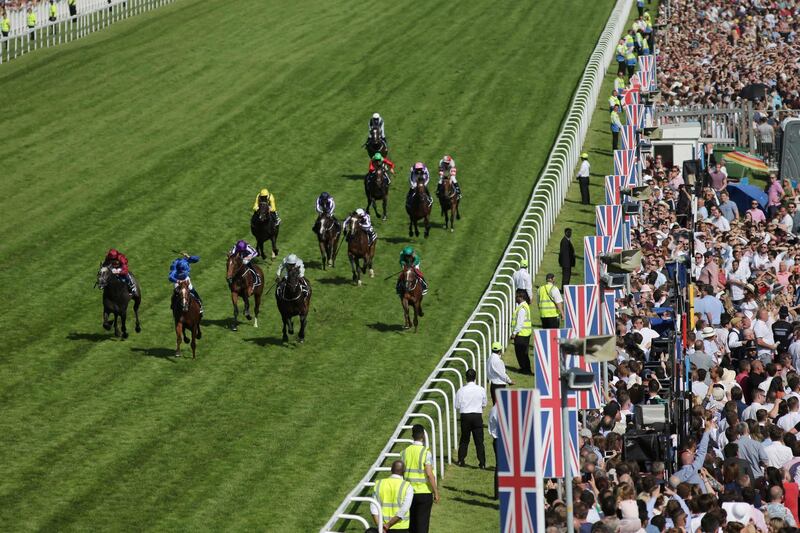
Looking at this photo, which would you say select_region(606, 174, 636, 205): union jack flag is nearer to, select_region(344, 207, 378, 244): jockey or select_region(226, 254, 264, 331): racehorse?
select_region(344, 207, 378, 244): jockey

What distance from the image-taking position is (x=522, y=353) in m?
21.9

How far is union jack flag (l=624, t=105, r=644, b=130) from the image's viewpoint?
32.9 metres

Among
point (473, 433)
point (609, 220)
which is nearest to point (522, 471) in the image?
point (473, 433)

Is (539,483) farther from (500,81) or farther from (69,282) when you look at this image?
(500,81)

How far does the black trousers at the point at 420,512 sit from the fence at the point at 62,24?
3064cm

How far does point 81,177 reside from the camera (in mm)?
32875

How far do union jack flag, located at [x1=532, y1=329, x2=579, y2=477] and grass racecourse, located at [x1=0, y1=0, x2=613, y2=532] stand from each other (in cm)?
172

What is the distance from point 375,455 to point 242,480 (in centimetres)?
196

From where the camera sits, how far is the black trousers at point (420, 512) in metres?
14.7

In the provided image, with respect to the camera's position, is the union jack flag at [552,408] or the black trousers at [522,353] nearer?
the union jack flag at [552,408]

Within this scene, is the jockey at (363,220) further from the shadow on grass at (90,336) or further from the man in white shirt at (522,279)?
the shadow on grass at (90,336)

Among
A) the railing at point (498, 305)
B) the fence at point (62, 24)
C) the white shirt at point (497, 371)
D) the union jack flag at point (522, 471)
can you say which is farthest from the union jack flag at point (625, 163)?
the fence at point (62, 24)

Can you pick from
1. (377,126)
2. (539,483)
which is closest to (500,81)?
(377,126)

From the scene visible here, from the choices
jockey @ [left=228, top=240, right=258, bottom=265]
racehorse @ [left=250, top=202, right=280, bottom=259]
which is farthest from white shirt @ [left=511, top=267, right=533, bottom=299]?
racehorse @ [left=250, top=202, right=280, bottom=259]
